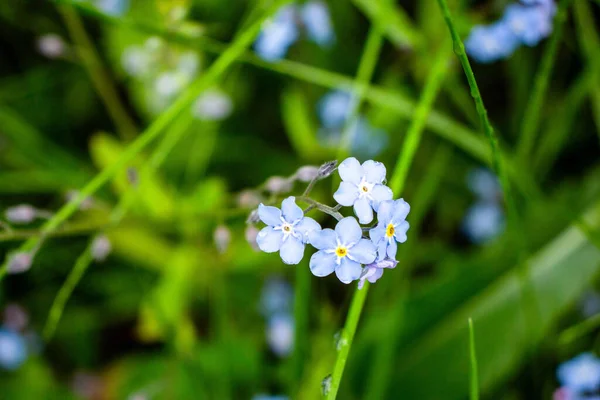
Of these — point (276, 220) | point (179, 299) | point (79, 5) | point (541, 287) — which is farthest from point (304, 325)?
point (79, 5)

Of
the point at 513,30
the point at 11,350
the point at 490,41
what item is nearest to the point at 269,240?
the point at 513,30

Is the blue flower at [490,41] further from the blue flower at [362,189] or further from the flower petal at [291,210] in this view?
the flower petal at [291,210]

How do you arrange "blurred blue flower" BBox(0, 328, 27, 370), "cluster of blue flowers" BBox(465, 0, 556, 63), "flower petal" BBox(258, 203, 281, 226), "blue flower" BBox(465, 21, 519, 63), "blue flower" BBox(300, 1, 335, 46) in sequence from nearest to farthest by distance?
"flower petal" BBox(258, 203, 281, 226) → "cluster of blue flowers" BBox(465, 0, 556, 63) → "blue flower" BBox(465, 21, 519, 63) → "blue flower" BBox(300, 1, 335, 46) → "blurred blue flower" BBox(0, 328, 27, 370)

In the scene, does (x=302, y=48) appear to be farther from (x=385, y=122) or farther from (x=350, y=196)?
(x=350, y=196)

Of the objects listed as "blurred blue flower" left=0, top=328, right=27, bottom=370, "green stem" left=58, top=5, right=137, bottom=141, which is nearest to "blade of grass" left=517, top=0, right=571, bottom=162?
"green stem" left=58, top=5, right=137, bottom=141

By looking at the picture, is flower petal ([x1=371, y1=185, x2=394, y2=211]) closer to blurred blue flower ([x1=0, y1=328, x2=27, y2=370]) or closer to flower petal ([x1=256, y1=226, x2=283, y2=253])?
flower petal ([x1=256, y1=226, x2=283, y2=253])

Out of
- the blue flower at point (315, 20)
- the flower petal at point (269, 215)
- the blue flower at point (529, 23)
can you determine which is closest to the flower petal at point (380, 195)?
the flower petal at point (269, 215)
